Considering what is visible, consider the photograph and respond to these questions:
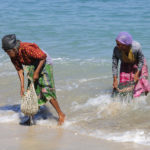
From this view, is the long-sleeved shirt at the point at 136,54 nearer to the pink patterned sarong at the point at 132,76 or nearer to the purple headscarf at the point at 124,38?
the pink patterned sarong at the point at 132,76

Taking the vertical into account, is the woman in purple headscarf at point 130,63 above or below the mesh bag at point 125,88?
above

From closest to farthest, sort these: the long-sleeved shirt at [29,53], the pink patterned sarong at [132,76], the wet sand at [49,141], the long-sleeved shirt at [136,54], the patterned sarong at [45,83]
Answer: the wet sand at [49,141], the long-sleeved shirt at [29,53], the patterned sarong at [45,83], the long-sleeved shirt at [136,54], the pink patterned sarong at [132,76]

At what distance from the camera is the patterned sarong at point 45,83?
15.1 ft

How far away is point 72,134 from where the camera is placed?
4504 mm

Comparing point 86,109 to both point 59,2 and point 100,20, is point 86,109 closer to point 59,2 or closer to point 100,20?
point 100,20

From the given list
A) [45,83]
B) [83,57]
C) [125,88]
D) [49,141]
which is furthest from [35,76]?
[83,57]

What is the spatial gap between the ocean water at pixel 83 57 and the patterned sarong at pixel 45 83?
46cm

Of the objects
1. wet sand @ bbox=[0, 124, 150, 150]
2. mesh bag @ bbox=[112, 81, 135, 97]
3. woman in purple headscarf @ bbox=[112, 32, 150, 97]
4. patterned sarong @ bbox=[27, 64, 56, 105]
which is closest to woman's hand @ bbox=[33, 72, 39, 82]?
patterned sarong @ bbox=[27, 64, 56, 105]

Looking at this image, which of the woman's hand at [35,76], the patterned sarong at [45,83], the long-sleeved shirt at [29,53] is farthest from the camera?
the patterned sarong at [45,83]

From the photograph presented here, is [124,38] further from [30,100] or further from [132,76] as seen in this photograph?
[30,100]

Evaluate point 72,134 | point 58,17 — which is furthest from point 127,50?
point 58,17

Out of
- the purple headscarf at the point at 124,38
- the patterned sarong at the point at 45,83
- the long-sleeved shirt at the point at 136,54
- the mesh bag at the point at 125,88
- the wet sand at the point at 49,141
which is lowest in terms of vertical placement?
the wet sand at the point at 49,141

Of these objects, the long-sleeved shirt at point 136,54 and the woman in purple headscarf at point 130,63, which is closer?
the woman in purple headscarf at point 130,63

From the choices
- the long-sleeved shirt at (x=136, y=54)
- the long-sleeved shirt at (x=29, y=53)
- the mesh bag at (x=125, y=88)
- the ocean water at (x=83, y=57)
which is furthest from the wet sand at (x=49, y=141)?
the long-sleeved shirt at (x=136, y=54)
